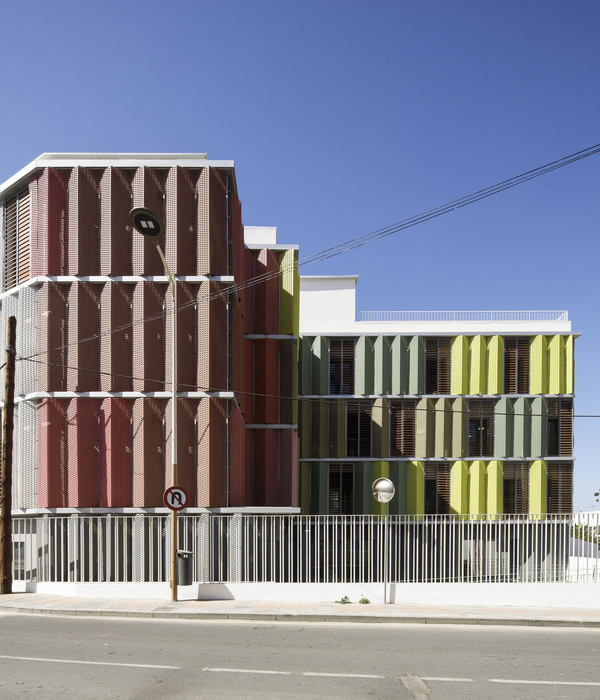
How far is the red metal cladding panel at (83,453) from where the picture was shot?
772 inches

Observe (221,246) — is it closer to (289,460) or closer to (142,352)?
(142,352)

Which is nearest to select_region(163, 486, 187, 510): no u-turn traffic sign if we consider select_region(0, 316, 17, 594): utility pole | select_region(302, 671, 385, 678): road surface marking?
select_region(0, 316, 17, 594): utility pole

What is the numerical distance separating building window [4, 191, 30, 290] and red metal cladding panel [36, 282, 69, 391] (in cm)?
167

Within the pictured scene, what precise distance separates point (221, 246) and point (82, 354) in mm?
5319

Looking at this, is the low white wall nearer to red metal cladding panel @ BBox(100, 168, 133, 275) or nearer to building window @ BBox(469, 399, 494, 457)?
red metal cladding panel @ BBox(100, 168, 133, 275)

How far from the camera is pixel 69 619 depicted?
13984 millimetres

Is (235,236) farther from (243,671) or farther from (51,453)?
(243,671)

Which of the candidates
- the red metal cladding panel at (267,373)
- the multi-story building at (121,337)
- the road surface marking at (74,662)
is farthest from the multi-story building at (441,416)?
the road surface marking at (74,662)

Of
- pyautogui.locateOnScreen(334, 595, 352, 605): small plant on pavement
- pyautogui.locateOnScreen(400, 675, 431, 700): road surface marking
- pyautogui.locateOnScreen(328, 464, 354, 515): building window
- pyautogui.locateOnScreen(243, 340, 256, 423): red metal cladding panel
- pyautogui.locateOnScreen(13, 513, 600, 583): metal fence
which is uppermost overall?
pyautogui.locateOnScreen(243, 340, 256, 423): red metal cladding panel

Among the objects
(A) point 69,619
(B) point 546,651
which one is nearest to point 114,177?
(A) point 69,619

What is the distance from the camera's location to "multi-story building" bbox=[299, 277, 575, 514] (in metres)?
34.8

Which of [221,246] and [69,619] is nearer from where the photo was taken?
[69,619]

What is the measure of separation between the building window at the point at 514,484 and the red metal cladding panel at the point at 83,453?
22.5 m

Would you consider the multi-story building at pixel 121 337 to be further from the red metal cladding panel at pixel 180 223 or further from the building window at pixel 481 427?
the building window at pixel 481 427
